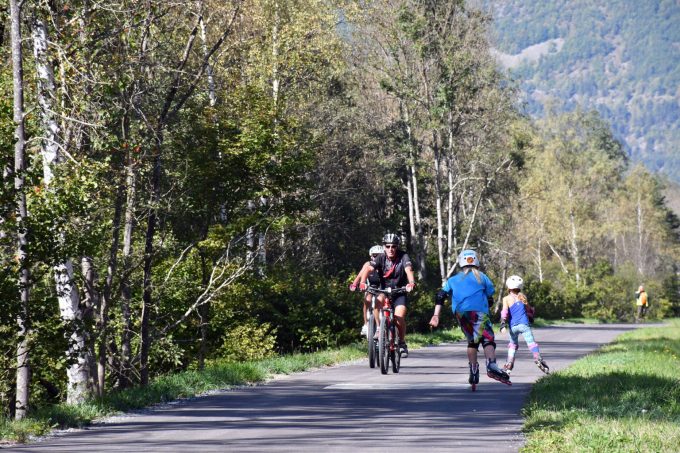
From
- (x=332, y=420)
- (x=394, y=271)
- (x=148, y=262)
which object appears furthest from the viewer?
(x=148, y=262)

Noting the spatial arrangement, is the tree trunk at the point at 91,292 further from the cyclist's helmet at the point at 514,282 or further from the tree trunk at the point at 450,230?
the tree trunk at the point at 450,230

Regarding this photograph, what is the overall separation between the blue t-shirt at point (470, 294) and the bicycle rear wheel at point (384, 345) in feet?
6.53

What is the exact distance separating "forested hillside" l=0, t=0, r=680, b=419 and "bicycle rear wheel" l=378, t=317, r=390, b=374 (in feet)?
13.8

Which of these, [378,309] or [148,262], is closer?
[378,309]

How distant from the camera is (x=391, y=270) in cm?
1784

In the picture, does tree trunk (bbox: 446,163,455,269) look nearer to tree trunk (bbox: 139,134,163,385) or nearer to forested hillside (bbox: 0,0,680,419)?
forested hillside (bbox: 0,0,680,419)

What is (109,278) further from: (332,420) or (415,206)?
(415,206)

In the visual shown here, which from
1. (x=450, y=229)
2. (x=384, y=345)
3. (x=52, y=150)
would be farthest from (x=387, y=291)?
(x=450, y=229)

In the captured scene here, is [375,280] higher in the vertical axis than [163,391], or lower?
higher

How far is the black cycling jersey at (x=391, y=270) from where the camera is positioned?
1783 cm

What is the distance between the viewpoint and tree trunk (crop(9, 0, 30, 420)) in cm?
1442

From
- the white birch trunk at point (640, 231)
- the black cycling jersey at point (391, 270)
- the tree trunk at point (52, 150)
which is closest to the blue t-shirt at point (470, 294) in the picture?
the black cycling jersey at point (391, 270)

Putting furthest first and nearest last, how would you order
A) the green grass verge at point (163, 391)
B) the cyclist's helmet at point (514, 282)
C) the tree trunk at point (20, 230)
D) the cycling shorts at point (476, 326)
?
the cyclist's helmet at point (514, 282), the cycling shorts at point (476, 326), the tree trunk at point (20, 230), the green grass verge at point (163, 391)

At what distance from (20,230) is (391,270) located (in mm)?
5885
